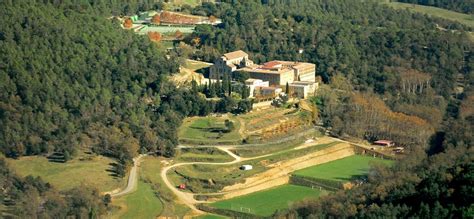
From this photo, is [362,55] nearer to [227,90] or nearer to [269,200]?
[227,90]

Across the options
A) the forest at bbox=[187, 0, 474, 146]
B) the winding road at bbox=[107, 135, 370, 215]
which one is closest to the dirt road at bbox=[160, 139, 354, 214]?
the winding road at bbox=[107, 135, 370, 215]

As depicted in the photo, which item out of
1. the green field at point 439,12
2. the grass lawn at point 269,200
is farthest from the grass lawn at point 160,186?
the green field at point 439,12

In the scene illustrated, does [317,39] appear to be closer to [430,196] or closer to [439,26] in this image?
[439,26]

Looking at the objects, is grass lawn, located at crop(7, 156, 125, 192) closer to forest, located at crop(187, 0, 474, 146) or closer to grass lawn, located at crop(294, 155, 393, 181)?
grass lawn, located at crop(294, 155, 393, 181)

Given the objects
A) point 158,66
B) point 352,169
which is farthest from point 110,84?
point 352,169

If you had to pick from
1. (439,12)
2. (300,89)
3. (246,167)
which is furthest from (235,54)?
(439,12)

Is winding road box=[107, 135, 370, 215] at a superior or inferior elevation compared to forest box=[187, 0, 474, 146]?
inferior
